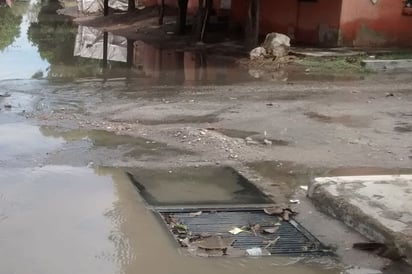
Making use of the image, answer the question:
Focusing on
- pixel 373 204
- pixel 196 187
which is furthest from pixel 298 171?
pixel 373 204

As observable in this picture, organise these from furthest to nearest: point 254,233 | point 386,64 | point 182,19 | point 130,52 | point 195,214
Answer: point 182,19 < point 130,52 < point 386,64 < point 195,214 < point 254,233

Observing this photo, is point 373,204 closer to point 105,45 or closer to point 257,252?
point 257,252

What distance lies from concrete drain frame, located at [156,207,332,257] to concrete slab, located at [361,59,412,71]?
11.0m

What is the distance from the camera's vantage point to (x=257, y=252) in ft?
16.8

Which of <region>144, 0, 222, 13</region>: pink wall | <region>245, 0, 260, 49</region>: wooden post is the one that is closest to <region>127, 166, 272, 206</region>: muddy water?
<region>245, 0, 260, 49</region>: wooden post

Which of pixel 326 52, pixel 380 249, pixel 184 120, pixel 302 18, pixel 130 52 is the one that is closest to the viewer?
pixel 380 249

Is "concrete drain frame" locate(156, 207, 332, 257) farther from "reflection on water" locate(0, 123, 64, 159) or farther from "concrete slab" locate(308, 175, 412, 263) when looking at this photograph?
"reflection on water" locate(0, 123, 64, 159)

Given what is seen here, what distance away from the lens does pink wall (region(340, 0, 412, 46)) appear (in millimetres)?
19625

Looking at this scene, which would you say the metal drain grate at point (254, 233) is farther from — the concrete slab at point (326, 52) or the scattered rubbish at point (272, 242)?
the concrete slab at point (326, 52)

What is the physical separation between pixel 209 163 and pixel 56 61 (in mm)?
11682

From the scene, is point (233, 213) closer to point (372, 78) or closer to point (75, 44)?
point (372, 78)

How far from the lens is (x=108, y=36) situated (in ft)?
87.9

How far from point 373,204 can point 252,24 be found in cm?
1384

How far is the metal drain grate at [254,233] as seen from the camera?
17.3 feet
